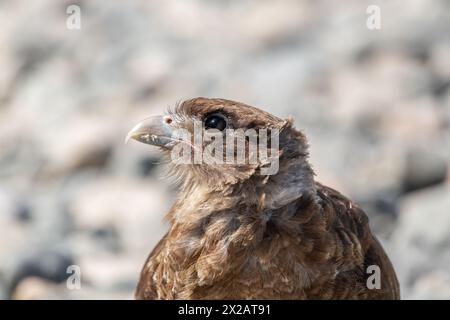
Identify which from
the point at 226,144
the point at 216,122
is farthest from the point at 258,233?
the point at 216,122

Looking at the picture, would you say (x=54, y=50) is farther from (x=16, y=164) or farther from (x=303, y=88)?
(x=303, y=88)

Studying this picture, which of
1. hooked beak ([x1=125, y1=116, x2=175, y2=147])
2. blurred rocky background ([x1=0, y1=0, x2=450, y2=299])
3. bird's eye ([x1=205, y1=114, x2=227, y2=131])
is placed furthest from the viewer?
blurred rocky background ([x1=0, y1=0, x2=450, y2=299])

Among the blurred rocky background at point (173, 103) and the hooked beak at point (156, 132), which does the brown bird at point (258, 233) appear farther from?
the blurred rocky background at point (173, 103)

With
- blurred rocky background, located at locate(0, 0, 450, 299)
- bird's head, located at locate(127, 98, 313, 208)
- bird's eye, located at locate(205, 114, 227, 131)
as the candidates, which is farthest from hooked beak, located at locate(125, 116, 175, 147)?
blurred rocky background, located at locate(0, 0, 450, 299)

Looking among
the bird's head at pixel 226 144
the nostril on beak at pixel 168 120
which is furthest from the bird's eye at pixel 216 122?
the nostril on beak at pixel 168 120

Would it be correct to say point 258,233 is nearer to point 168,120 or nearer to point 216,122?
point 216,122

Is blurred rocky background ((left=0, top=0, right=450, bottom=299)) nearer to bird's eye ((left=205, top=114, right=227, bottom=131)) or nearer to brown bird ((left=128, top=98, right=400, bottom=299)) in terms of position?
brown bird ((left=128, top=98, right=400, bottom=299))
